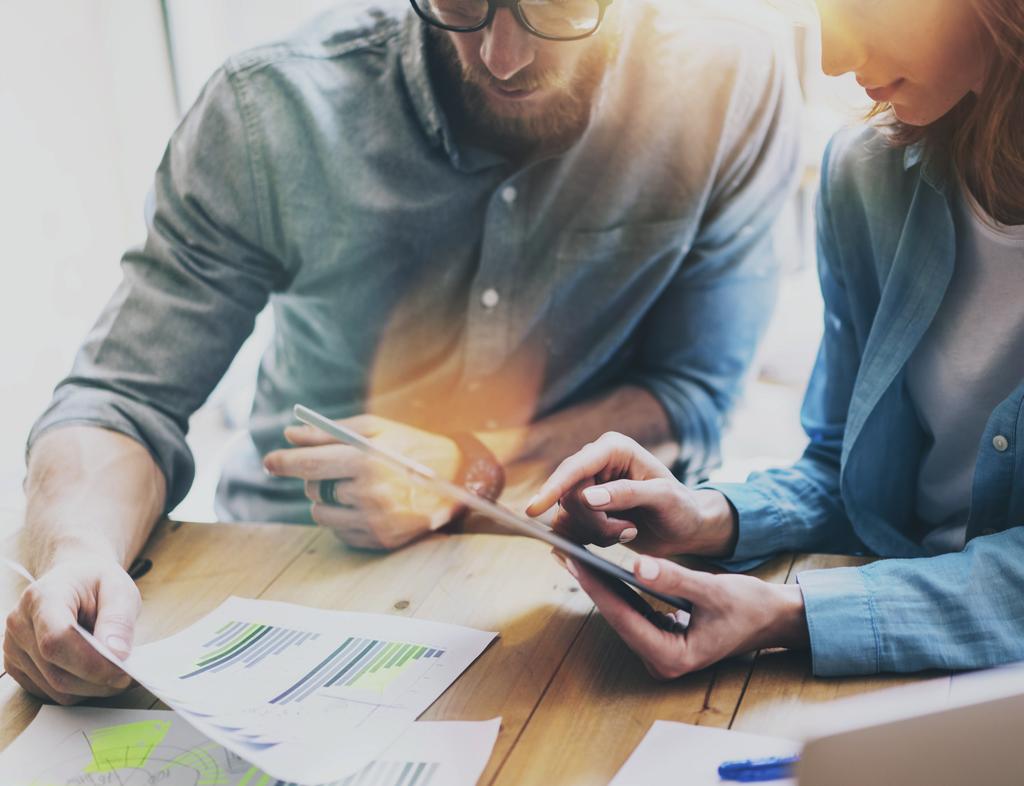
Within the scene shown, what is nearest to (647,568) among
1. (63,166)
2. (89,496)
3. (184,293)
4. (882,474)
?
(882,474)

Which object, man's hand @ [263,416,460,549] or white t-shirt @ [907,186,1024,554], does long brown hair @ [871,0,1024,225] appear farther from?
man's hand @ [263,416,460,549]

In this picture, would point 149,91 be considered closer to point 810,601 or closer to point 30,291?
point 30,291

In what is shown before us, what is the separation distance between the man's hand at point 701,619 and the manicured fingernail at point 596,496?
6 cm

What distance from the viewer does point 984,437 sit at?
38.9 inches

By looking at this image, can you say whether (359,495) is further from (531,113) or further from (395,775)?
(531,113)

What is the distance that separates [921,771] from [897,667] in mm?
341

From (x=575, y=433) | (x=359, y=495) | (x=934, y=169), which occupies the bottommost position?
(x=575, y=433)

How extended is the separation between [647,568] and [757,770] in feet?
0.57

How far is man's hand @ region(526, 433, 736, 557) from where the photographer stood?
951 mm

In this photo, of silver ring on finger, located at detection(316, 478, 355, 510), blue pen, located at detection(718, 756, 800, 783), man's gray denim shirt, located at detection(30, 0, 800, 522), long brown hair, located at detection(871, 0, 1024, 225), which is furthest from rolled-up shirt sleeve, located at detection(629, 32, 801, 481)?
blue pen, located at detection(718, 756, 800, 783)

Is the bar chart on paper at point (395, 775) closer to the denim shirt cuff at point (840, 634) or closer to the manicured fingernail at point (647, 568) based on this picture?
the manicured fingernail at point (647, 568)

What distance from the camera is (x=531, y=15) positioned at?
119 cm

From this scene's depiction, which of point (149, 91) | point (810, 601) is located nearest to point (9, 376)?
point (149, 91)

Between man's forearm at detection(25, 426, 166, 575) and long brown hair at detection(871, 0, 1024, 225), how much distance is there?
2.93 ft
